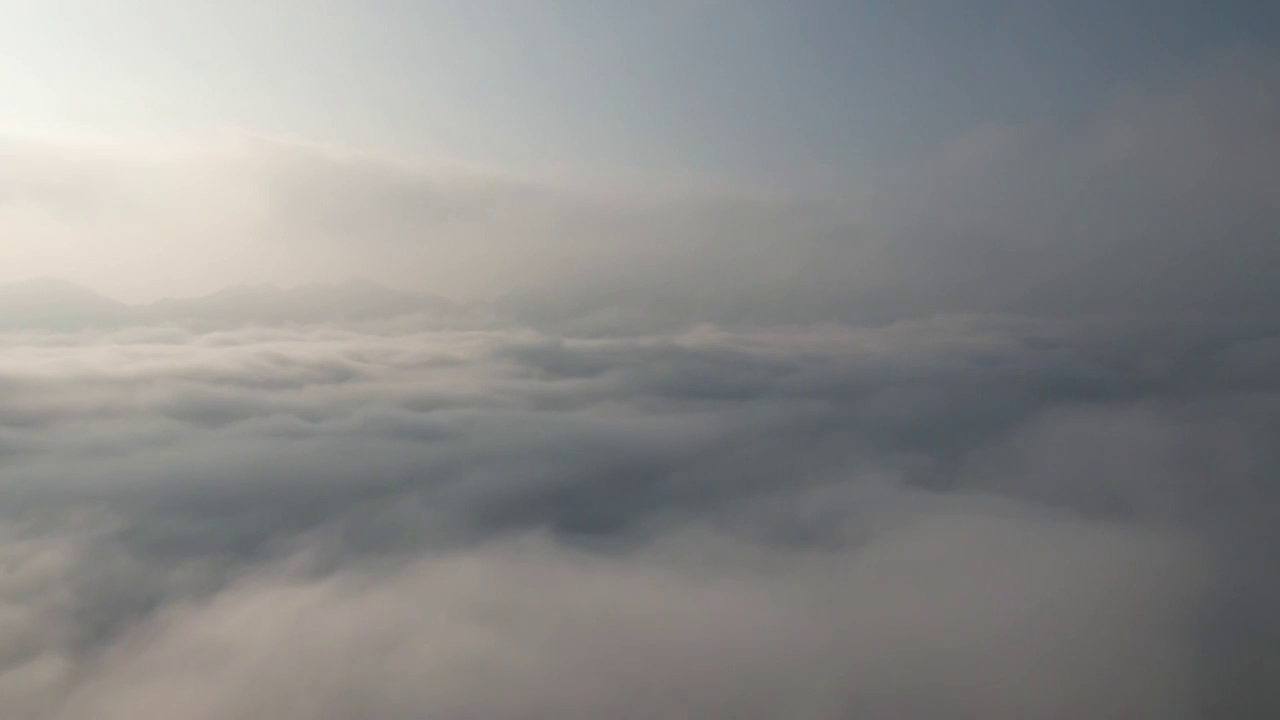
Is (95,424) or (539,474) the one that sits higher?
(95,424)

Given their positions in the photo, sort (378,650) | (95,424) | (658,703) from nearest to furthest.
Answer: (658,703) < (378,650) < (95,424)

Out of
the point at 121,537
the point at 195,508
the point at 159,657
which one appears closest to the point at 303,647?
the point at 159,657

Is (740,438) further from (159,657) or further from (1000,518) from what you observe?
(159,657)

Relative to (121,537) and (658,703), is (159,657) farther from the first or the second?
(658,703)

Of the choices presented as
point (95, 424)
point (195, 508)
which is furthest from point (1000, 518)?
point (95, 424)

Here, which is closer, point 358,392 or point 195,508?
point 195,508

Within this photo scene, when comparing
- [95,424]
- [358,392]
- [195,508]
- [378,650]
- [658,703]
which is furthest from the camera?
[358,392]

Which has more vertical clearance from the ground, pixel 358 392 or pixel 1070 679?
pixel 358 392

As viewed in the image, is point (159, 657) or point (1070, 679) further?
point (159, 657)

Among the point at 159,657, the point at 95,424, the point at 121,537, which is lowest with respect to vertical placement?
Answer: the point at 159,657
